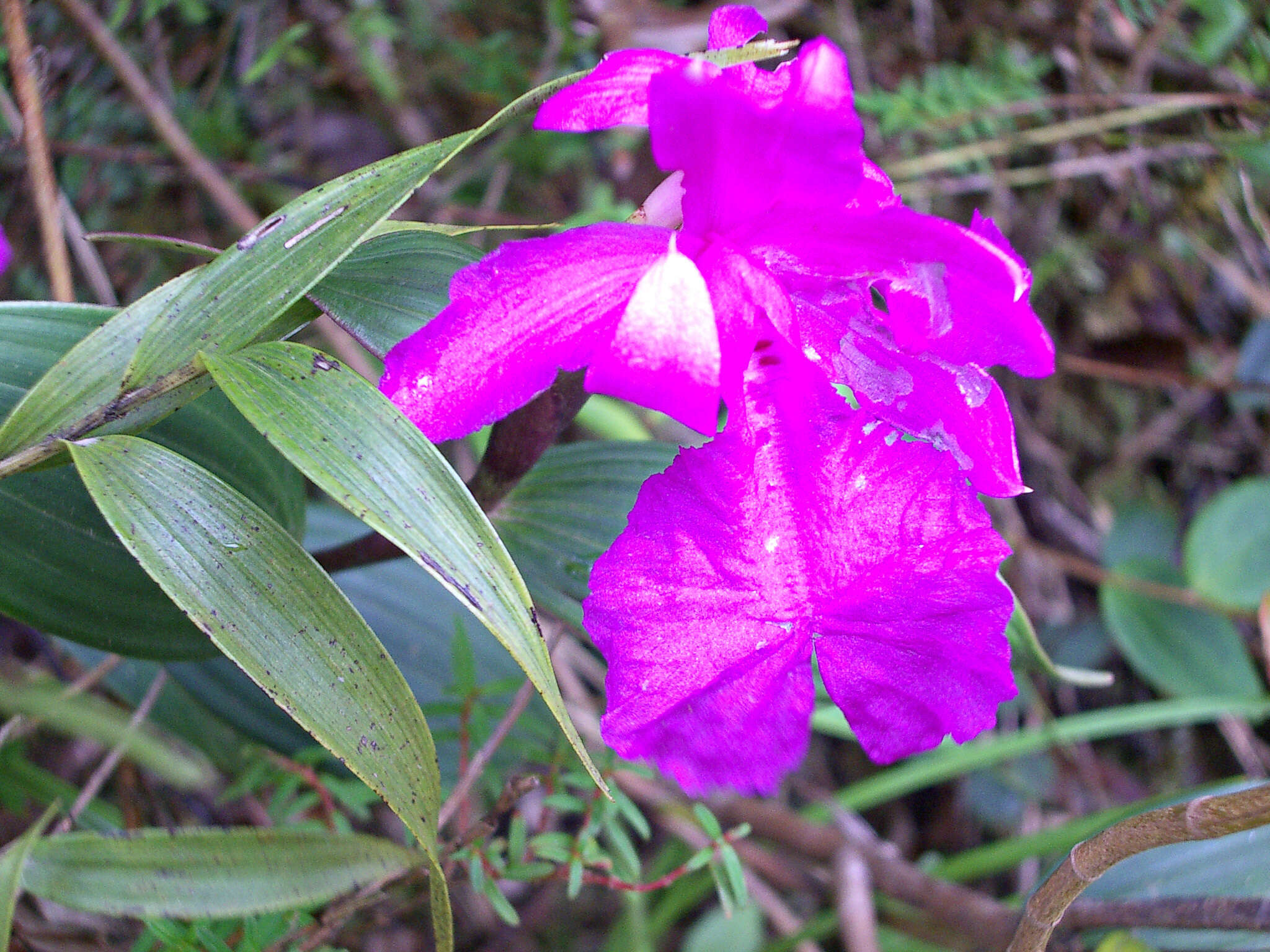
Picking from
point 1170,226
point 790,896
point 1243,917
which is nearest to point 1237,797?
point 1243,917

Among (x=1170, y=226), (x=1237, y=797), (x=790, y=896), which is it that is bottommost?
(x=790, y=896)

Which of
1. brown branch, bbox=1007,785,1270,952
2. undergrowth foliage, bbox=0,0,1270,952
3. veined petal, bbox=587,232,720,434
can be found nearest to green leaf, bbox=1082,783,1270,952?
undergrowth foliage, bbox=0,0,1270,952

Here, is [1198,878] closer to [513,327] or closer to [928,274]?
[928,274]

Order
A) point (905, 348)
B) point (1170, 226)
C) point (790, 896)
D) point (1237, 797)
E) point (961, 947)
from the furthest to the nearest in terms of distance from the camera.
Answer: point (1170, 226), point (790, 896), point (961, 947), point (905, 348), point (1237, 797)

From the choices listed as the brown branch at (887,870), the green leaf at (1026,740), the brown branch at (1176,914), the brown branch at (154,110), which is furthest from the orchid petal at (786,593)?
the brown branch at (154,110)

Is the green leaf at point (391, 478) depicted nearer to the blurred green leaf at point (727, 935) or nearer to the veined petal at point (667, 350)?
the veined petal at point (667, 350)

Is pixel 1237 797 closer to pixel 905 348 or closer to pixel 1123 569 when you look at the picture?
pixel 905 348

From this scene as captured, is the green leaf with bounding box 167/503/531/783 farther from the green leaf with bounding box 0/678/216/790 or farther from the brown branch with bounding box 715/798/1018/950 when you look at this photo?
the brown branch with bounding box 715/798/1018/950

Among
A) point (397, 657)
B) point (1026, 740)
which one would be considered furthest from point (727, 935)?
point (397, 657)
